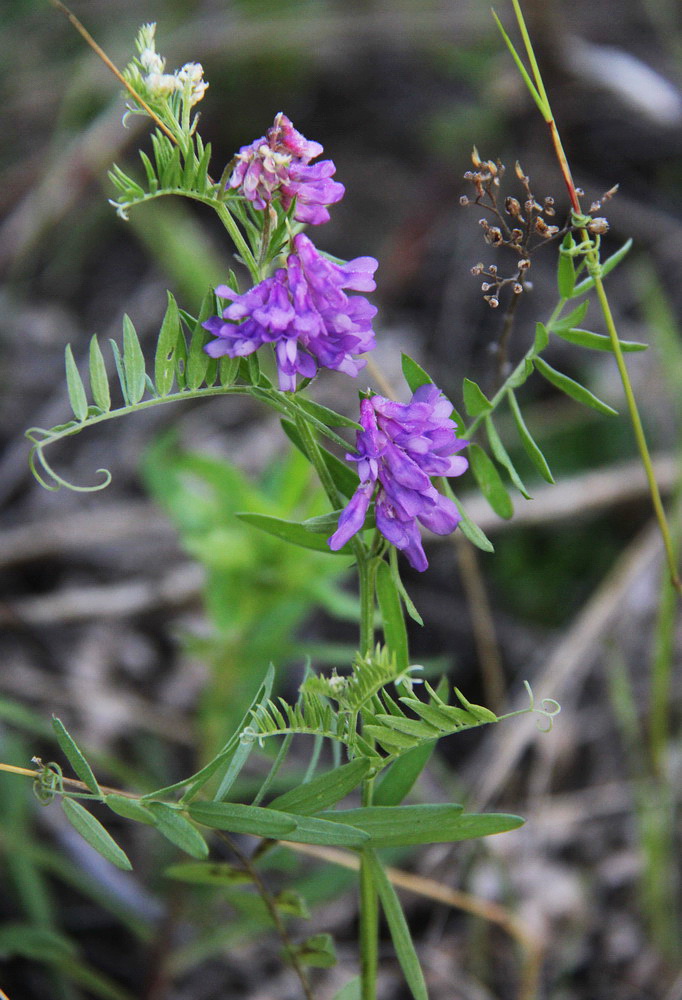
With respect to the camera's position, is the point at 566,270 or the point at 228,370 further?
the point at 566,270

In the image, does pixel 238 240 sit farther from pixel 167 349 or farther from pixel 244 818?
pixel 244 818

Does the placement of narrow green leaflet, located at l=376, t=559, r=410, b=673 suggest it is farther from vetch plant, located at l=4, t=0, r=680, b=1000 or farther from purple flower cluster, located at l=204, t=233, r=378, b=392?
purple flower cluster, located at l=204, t=233, r=378, b=392

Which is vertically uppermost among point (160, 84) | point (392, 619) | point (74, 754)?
point (160, 84)

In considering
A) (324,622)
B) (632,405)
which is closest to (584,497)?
(324,622)

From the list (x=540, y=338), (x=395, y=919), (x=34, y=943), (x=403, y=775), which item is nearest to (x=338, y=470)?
(x=540, y=338)

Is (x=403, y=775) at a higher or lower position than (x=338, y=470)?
lower

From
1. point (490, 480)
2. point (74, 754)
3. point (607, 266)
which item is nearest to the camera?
point (74, 754)

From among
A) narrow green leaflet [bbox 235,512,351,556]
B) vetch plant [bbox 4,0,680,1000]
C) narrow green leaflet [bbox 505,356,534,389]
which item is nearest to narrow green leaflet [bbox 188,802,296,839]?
vetch plant [bbox 4,0,680,1000]

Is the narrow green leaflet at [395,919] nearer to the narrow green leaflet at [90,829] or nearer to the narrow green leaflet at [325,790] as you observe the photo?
the narrow green leaflet at [325,790]
